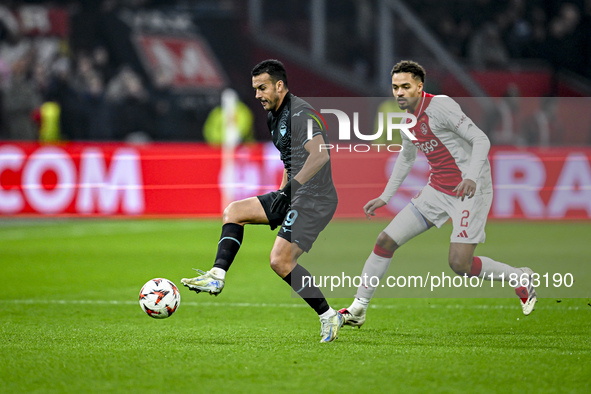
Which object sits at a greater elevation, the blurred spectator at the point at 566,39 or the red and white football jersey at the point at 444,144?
the blurred spectator at the point at 566,39

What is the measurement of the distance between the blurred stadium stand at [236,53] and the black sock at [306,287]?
42.2 ft

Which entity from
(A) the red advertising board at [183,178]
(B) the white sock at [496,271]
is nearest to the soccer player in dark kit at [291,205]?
(B) the white sock at [496,271]

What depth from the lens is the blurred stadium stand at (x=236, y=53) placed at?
1955 centimetres

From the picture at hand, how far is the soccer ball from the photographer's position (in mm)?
6684

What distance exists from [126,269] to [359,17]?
13193 millimetres

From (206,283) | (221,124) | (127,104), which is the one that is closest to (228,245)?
(206,283)

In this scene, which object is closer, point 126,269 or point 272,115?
point 272,115

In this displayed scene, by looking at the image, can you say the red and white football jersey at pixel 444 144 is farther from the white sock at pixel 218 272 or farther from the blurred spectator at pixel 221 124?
the blurred spectator at pixel 221 124

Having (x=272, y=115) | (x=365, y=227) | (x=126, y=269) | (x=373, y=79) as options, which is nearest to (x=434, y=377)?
(x=272, y=115)

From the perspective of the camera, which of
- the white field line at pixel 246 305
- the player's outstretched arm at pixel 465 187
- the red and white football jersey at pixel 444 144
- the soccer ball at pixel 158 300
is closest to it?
the player's outstretched arm at pixel 465 187

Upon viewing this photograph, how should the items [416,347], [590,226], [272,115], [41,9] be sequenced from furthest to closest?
[41,9]
[590,226]
[272,115]
[416,347]

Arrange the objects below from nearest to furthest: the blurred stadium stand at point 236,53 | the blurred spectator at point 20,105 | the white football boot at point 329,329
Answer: the white football boot at point 329,329, the blurred spectator at point 20,105, the blurred stadium stand at point 236,53

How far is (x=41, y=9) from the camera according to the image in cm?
2178

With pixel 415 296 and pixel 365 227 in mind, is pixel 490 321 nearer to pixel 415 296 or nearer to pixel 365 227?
pixel 415 296
